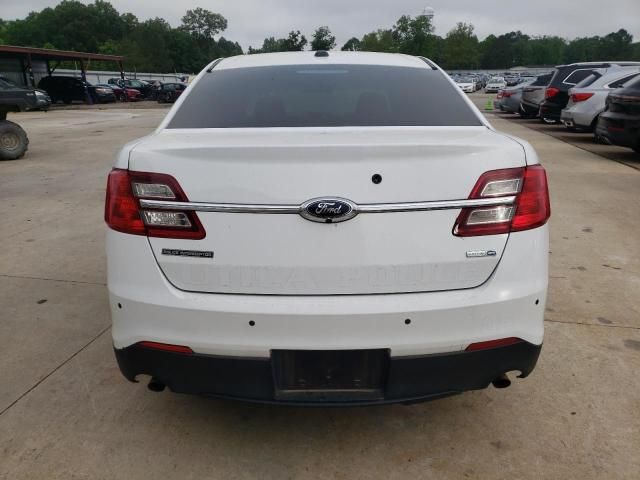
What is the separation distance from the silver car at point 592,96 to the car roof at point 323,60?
9.98 m

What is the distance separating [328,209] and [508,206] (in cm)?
66

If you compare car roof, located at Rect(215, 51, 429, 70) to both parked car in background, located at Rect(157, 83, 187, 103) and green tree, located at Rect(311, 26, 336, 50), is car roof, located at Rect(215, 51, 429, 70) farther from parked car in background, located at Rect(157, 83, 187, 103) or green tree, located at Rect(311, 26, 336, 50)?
green tree, located at Rect(311, 26, 336, 50)

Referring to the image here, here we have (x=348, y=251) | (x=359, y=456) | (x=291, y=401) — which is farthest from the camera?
(x=359, y=456)

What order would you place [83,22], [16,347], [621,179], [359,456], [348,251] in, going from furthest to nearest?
[83,22]
[621,179]
[16,347]
[359,456]
[348,251]

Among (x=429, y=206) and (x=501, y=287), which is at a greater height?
(x=429, y=206)

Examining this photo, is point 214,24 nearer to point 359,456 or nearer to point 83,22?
point 83,22

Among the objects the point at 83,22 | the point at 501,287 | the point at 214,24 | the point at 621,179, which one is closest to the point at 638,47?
the point at 214,24

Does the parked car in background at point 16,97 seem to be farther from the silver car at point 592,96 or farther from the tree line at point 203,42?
the tree line at point 203,42

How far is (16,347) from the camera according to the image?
124 inches

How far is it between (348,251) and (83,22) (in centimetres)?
11394

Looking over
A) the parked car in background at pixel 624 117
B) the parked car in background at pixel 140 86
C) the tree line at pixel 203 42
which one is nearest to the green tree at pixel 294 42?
the tree line at pixel 203 42

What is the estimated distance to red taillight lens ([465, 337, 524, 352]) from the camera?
1.92 m

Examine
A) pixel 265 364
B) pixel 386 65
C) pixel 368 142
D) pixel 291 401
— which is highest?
pixel 386 65

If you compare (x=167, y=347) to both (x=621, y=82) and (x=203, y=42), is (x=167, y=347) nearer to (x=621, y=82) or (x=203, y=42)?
(x=621, y=82)
